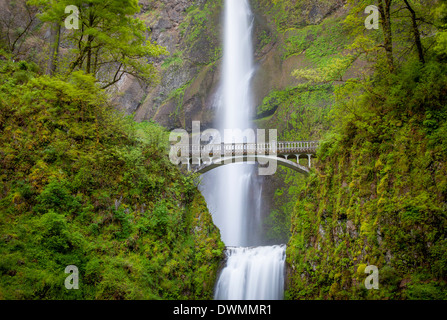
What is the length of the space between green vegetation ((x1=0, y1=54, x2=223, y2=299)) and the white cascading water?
1.57 metres

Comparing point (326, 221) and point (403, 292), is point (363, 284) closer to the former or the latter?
point (403, 292)

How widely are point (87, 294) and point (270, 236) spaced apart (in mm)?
19638

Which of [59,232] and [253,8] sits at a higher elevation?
[253,8]

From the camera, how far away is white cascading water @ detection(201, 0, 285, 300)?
→ 14656 mm

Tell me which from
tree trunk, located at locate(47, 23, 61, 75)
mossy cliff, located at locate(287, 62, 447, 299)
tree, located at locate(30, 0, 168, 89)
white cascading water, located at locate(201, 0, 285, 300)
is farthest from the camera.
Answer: white cascading water, located at locate(201, 0, 285, 300)

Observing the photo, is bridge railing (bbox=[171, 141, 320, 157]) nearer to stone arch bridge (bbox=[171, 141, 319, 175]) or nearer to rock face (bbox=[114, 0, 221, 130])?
stone arch bridge (bbox=[171, 141, 319, 175])

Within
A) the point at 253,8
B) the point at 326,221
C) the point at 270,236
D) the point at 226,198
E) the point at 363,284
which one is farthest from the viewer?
the point at 253,8

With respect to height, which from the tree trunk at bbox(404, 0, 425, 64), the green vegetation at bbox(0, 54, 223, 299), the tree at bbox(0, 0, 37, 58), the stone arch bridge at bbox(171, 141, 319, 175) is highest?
the tree at bbox(0, 0, 37, 58)

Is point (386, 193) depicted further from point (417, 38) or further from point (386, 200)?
point (417, 38)

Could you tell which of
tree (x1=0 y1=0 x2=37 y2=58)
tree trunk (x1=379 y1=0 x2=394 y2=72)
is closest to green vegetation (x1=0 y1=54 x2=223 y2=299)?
tree (x1=0 y1=0 x2=37 y2=58)

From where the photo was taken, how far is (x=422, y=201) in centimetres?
807

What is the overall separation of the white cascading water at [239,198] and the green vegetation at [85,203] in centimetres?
157

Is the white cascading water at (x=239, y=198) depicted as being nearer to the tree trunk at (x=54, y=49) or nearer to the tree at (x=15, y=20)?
the tree trunk at (x=54, y=49)
